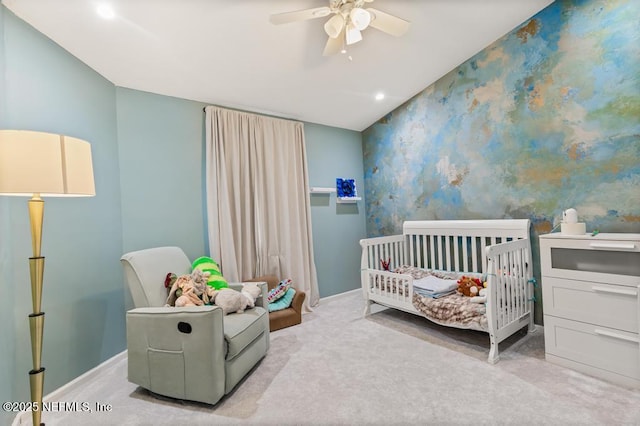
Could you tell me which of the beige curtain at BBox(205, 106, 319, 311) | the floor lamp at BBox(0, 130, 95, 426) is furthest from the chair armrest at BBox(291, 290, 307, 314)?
the floor lamp at BBox(0, 130, 95, 426)

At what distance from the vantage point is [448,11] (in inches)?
86.6

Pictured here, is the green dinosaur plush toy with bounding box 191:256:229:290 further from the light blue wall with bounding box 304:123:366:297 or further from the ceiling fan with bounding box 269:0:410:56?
the ceiling fan with bounding box 269:0:410:56

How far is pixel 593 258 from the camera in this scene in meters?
1.84

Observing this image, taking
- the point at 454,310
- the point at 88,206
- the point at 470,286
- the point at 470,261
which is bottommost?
the point at 454,310

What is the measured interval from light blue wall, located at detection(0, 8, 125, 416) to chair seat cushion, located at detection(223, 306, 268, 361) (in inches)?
39.7

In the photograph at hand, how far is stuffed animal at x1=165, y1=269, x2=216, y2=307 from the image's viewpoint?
1.96m

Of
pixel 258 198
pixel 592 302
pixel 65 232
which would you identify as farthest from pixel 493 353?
pixel 65 232

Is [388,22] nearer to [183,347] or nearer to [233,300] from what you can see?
[233,300]

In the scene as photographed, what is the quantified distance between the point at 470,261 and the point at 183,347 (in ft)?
9.10

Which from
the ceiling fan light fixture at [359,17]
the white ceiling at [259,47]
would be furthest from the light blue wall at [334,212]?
the ceiling fan light fixture at [359,17]

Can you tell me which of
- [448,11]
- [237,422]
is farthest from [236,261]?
[448,11]

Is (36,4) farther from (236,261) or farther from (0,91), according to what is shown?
(236,261)

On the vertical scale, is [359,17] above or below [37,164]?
above

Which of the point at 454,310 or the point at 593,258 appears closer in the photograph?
the point at 593,258
